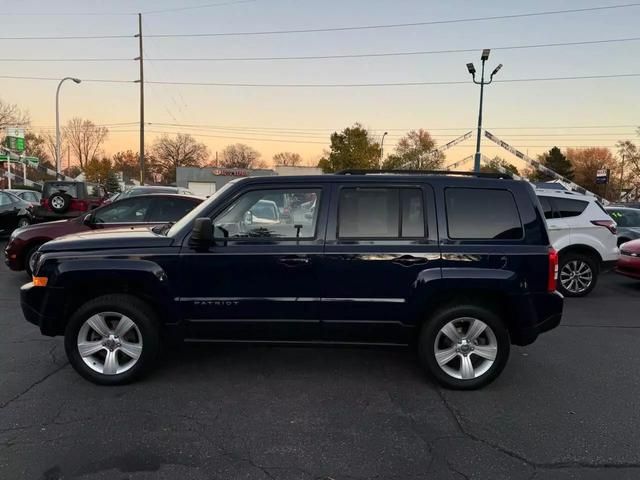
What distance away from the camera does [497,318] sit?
13.8 feet

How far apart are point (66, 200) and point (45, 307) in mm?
10175

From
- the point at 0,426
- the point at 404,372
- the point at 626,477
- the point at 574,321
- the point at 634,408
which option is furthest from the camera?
the point at 574,321

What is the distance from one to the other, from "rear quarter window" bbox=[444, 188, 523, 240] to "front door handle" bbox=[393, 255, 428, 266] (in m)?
0.33

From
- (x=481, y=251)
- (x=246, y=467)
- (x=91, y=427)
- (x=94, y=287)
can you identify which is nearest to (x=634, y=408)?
(x=481, y=251)

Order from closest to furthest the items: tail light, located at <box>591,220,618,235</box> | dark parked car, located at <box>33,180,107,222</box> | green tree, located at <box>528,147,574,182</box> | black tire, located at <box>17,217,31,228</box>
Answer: tail light, located at <box>591,220,618,235</box>
dark parked car, located at <box>33,180,107,222</box>
black tire, located at <box>17,217,31,228</box>
green tree, located at <box>528,147,574,182</box>

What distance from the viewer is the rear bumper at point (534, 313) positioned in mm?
4141

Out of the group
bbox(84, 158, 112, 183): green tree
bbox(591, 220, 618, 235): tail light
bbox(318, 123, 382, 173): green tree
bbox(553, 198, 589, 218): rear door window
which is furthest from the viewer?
bbox(84, 158, 112, 183): green tree

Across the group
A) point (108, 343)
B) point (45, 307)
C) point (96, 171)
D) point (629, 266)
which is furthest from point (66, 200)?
point (96, 171)

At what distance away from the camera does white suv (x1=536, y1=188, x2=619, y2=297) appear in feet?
27.3

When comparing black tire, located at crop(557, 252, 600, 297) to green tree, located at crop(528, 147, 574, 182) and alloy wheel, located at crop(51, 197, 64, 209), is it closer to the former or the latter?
alloy wheel, located at crop(51, 197, 64, 209)

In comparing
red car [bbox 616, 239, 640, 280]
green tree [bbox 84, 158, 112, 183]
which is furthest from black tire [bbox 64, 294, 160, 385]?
green tree [bbox 84, 158, 112, 183]

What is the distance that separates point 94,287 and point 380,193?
260 centimetres

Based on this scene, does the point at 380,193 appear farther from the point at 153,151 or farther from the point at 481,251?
the point at 153,151

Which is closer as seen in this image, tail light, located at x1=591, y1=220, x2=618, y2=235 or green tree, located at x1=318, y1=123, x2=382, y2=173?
tail light, located at x1=591, y1=220, x2=618, y2=235
